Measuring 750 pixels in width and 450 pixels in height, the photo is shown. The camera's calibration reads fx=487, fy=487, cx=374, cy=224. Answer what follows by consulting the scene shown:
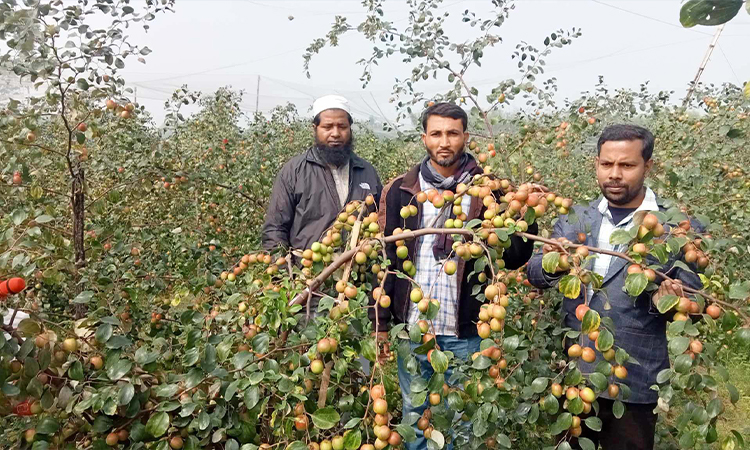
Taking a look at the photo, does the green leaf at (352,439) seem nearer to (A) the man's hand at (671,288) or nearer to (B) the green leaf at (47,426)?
(B) the green leaf at (47,426)

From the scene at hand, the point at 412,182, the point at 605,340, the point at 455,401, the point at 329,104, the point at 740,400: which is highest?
the point at 329,104

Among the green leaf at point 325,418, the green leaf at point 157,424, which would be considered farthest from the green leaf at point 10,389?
the green leaf at point 325,418

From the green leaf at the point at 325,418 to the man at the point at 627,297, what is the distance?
97cm

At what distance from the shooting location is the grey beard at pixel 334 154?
2811 mm

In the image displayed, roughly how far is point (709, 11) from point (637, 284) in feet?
1.99

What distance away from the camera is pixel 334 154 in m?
2.81

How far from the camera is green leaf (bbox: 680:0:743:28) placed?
55cm

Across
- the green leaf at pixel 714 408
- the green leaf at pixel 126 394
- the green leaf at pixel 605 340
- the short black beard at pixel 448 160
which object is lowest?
the green leaf at pixel 126 394

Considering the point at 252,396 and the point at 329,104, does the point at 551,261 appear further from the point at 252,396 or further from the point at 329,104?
the point at 329,104

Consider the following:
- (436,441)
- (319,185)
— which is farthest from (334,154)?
(436,441)

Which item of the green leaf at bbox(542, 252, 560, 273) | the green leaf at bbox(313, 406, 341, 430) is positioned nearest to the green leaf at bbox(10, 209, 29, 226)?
the green leaf at bbox(313, 406, 341, 430)

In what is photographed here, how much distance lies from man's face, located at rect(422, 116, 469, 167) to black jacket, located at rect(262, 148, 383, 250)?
599 millimetres

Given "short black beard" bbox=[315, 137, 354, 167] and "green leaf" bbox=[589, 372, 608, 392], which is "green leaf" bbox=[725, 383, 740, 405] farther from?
"short black beard" bbox=[315, 137, 354, 167]

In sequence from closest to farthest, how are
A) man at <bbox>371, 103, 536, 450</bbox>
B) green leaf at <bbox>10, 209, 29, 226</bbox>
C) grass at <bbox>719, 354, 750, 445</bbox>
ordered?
green leaf at <bbox>10, 209, 29, 226</bbox> < man at <bbox>371, 103, 536, 450</bbox> < grass at <bbox>719, 354, 750, 445</bbox>
